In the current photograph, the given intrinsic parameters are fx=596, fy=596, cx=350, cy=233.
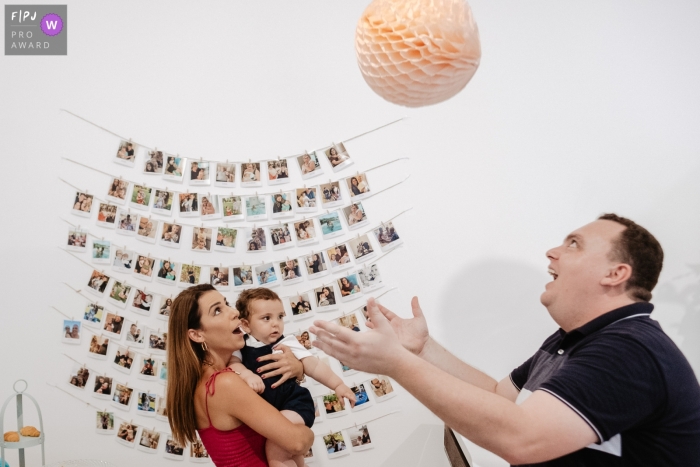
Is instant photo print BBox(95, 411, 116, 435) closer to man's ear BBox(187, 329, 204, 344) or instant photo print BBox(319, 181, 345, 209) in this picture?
man's ear BBox(187, 329, 204, 344)

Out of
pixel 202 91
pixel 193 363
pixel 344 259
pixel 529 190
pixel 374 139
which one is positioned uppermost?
pixel 202 91

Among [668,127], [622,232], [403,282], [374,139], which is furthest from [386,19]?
[668,127]

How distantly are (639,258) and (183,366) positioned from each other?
158cm

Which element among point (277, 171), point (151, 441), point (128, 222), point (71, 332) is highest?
point (277, 171)

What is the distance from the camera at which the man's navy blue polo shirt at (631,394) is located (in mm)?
1373

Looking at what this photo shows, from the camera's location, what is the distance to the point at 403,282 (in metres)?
2.67

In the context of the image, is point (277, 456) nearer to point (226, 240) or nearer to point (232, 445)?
point (232, 445)

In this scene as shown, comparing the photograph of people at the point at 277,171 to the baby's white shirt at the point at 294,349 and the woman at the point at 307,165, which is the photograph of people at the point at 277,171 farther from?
the baby's white shirt at the point at 294,349

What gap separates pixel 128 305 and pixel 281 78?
1.26m

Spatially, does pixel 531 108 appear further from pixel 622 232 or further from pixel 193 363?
pixel 193 363

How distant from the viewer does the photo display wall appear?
106 inches

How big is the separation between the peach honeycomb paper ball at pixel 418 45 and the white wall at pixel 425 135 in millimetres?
1235

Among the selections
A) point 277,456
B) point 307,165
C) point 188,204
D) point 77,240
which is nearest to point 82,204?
point 77,240

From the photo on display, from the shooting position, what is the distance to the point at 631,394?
4.56 feet
